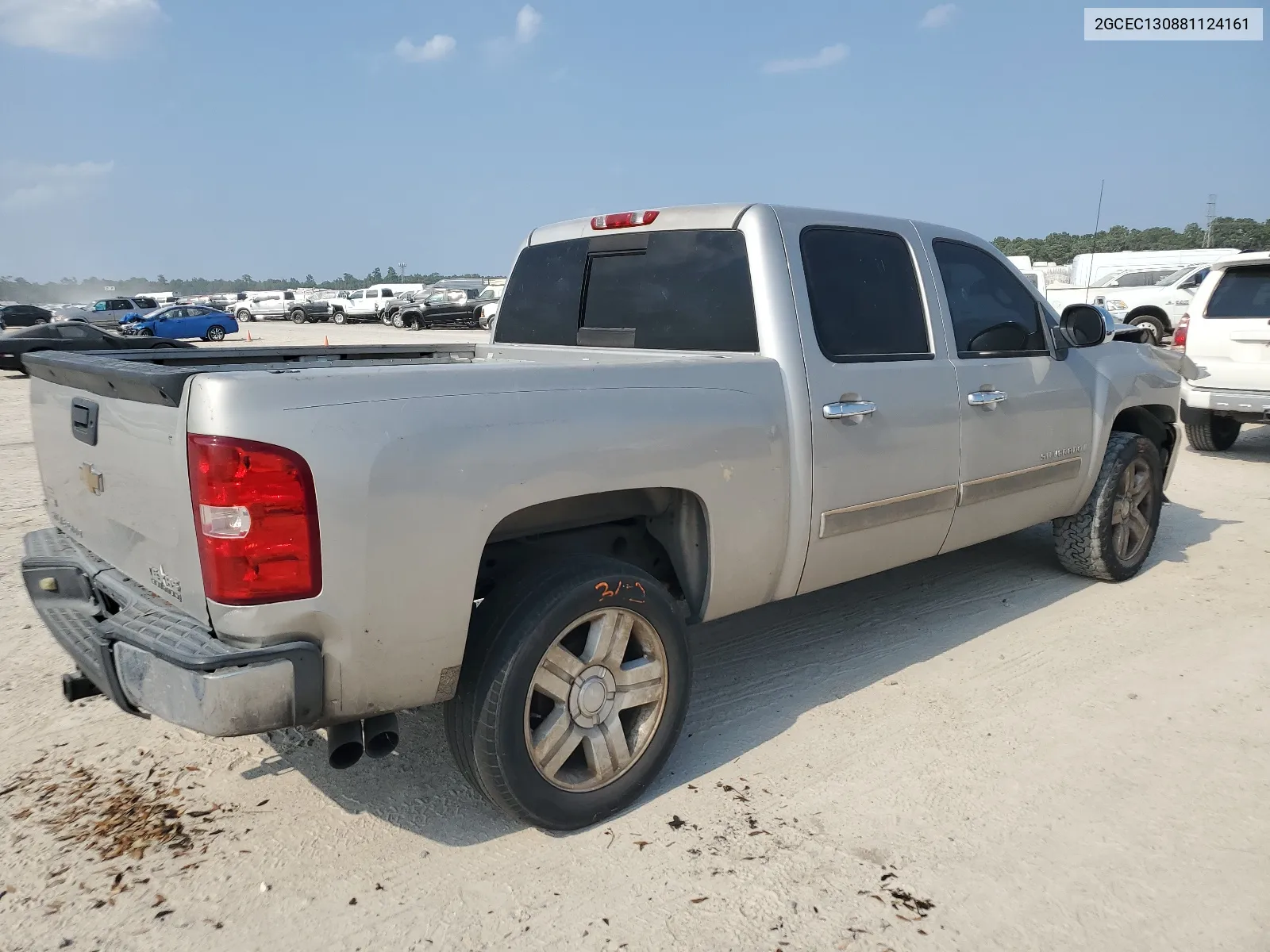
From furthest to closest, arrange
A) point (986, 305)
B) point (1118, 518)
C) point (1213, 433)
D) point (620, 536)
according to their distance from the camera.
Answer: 1. point (1213, 433)
2. point (1118, 518)
3. point (986, 305)
4. point (620, 536)

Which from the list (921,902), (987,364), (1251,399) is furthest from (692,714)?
(1251,399)

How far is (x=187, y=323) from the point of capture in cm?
3844

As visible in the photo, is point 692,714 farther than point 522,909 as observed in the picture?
Yes

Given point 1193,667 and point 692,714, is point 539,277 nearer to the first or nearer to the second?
point 692,714

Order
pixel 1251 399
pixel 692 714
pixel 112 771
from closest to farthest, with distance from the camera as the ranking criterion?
1. pixel 112 771
2. pixel 692 714
3. pixel 1251 399

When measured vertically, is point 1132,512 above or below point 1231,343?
below

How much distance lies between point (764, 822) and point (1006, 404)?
92.8 inches

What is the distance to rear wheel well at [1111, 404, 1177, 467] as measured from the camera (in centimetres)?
557

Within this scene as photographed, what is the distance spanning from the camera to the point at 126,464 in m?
2.68

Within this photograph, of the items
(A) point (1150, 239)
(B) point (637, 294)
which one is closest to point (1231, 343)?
(B) point (637, 294)

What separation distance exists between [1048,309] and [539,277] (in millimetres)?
2598

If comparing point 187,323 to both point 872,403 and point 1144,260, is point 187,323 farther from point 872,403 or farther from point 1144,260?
point 872,403

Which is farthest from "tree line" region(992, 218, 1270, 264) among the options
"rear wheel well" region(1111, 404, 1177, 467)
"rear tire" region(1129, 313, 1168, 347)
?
"rear wheel well" region(1111, 404, 1177, 467)

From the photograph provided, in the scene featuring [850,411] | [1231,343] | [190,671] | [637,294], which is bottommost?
[190,671]
